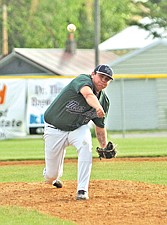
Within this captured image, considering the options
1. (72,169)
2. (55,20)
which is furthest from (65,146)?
(55,20)

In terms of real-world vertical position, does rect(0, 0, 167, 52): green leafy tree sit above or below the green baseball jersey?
above

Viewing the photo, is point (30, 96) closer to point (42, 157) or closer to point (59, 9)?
point (42, 157)

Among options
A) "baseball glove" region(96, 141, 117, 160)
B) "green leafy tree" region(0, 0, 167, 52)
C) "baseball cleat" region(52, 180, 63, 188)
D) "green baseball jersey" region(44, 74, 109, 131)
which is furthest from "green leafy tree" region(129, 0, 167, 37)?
"green baseball jersey" region(44, 74, 109, 131)

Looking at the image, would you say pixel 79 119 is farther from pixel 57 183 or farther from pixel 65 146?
pixel 57 183

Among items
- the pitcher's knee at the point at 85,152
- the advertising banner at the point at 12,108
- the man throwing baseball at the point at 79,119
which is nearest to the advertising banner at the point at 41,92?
the advertising banner at the point at 12,108

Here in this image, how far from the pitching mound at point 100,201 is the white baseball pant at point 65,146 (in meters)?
0.26

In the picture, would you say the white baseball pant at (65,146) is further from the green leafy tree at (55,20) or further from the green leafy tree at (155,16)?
the green leafy tree at (55,20)

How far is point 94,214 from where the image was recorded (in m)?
8.56

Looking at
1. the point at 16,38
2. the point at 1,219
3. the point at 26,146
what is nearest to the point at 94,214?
the point at 1,219

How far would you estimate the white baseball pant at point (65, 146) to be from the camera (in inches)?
385

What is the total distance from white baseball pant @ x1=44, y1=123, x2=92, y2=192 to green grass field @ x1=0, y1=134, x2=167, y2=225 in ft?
3.32

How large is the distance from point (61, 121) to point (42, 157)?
7.39m

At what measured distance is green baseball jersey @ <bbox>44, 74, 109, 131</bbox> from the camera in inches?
386

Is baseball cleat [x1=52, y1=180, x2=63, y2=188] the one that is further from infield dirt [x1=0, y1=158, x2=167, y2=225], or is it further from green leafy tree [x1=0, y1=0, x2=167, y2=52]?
green leafy tree [x1=0, y1=0, x2=167, y2=52]
